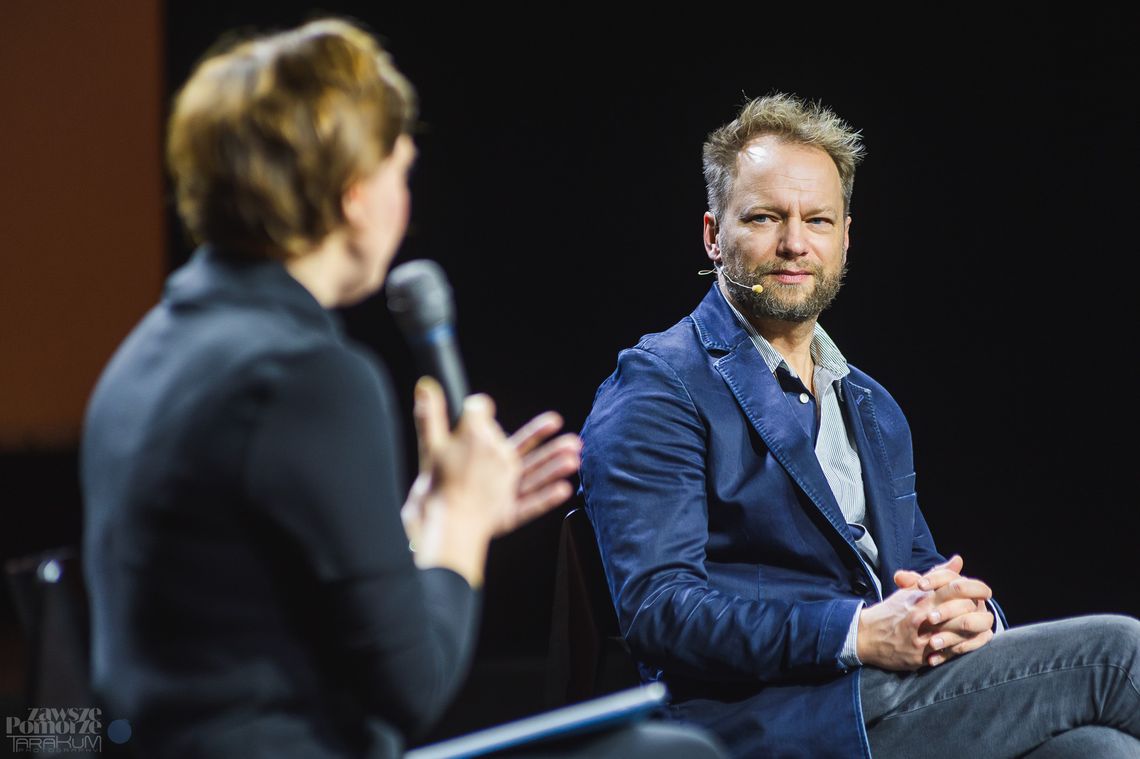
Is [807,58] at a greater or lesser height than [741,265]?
greater

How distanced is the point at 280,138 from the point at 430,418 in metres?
0.26

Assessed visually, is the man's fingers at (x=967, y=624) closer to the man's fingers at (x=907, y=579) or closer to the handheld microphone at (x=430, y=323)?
the man's fingers at (x=907, y=579)

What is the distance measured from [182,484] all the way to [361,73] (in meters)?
0.36

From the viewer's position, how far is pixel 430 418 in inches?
39.3

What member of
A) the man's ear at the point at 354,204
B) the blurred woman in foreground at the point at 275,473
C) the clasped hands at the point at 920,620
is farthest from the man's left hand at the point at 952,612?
the man's ear at the point at 354,204

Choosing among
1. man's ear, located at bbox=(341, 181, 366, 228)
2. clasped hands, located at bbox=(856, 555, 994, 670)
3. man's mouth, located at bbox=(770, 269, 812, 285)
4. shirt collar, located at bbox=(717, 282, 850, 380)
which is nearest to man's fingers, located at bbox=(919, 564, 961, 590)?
clasped hands, located at bbox=(856, 555, 994, 670)

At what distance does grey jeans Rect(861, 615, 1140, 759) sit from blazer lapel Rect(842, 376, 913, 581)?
0.70ft

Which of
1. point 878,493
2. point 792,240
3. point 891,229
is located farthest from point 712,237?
point 891,229

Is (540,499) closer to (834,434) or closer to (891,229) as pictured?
(834,434)

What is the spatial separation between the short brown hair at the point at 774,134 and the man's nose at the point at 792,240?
0.13 m

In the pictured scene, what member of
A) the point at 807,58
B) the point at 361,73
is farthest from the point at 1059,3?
the point at 361,73

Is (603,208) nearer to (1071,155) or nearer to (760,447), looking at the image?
(1071,155)

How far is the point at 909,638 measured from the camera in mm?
1618

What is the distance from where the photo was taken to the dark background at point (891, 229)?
12.0ft
